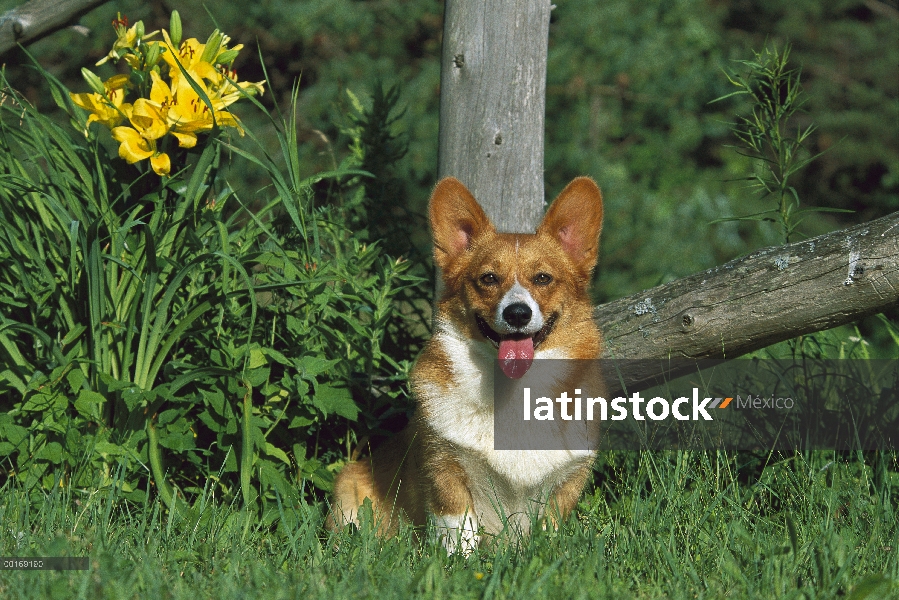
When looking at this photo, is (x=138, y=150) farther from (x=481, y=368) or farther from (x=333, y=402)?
(x=481, y=368)

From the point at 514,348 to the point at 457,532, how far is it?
606 mm

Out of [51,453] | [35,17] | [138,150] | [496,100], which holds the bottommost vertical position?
[51,453]

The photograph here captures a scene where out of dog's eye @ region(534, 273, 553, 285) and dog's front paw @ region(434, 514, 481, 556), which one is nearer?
dog's front paw @ region(434, 514, 481, 556)

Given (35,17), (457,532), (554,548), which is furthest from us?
(35,17)

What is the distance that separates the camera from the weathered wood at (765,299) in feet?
9.87

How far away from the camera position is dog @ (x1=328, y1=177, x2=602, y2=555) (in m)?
3.11

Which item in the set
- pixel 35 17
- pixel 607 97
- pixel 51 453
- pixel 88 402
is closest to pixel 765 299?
pixel 88 402

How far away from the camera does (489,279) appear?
10.6ft

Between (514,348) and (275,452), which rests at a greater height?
(514,348)

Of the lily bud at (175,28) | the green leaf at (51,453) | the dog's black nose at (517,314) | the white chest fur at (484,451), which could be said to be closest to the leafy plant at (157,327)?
the green leaf at (51,453)

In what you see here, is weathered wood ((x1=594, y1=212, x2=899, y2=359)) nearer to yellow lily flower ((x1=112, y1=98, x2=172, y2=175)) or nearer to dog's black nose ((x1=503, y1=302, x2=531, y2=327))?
dog's black nose ((x1=503, y1=302, x2=531, y2=327))

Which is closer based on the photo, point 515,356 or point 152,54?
point 515,356

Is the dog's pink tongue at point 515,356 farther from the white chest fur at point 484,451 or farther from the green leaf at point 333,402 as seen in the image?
the green leaf at point 333,402

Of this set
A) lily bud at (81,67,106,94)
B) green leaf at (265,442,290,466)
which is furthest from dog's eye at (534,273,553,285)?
lily bud at (81,67,106,94)
